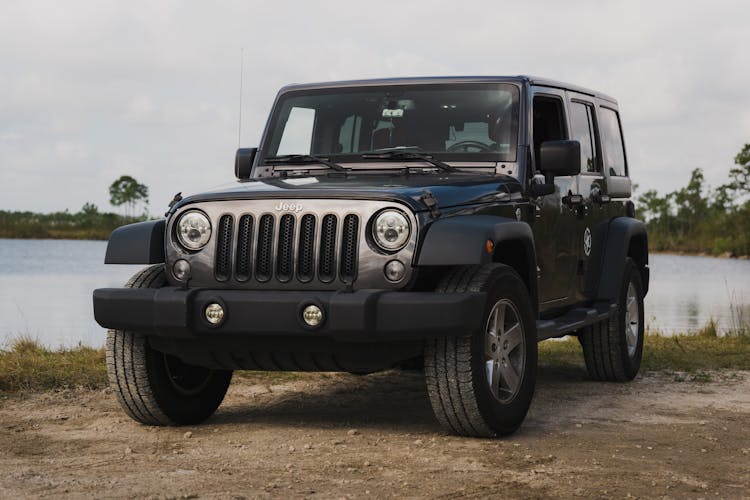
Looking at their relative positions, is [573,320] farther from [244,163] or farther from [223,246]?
[223,246]

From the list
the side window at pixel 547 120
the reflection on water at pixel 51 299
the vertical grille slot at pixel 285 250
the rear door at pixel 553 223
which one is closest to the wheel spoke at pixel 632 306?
the rear door at pixel 553 223

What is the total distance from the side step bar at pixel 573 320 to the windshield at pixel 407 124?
3.53 ft

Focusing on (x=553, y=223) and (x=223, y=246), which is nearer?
(x=223, y=246)

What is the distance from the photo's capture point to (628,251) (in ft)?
31.8

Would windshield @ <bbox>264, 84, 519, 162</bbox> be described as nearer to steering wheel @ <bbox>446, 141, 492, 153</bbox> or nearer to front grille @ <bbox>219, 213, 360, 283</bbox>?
steering wheel @ <bbox>446, 141, 492, 153</bbox>

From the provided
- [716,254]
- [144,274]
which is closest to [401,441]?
[144,274]

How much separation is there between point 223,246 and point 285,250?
0.38 m

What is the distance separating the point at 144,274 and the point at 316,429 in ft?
4.35

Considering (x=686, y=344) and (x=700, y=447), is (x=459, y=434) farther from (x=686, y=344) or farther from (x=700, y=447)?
(x=686, y=344)

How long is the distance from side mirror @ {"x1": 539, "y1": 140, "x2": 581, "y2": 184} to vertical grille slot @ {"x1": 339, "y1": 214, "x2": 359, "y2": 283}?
1.58 meters

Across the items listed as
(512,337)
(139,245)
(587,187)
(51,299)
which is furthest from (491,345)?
(51,299)

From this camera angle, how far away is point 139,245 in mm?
6441

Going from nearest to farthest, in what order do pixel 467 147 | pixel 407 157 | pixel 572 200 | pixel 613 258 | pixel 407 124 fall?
pixel 407 157
pixel 467 147
pixel 407 124
pixel 572 200
pixel 613 258

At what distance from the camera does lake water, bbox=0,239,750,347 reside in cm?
1803
